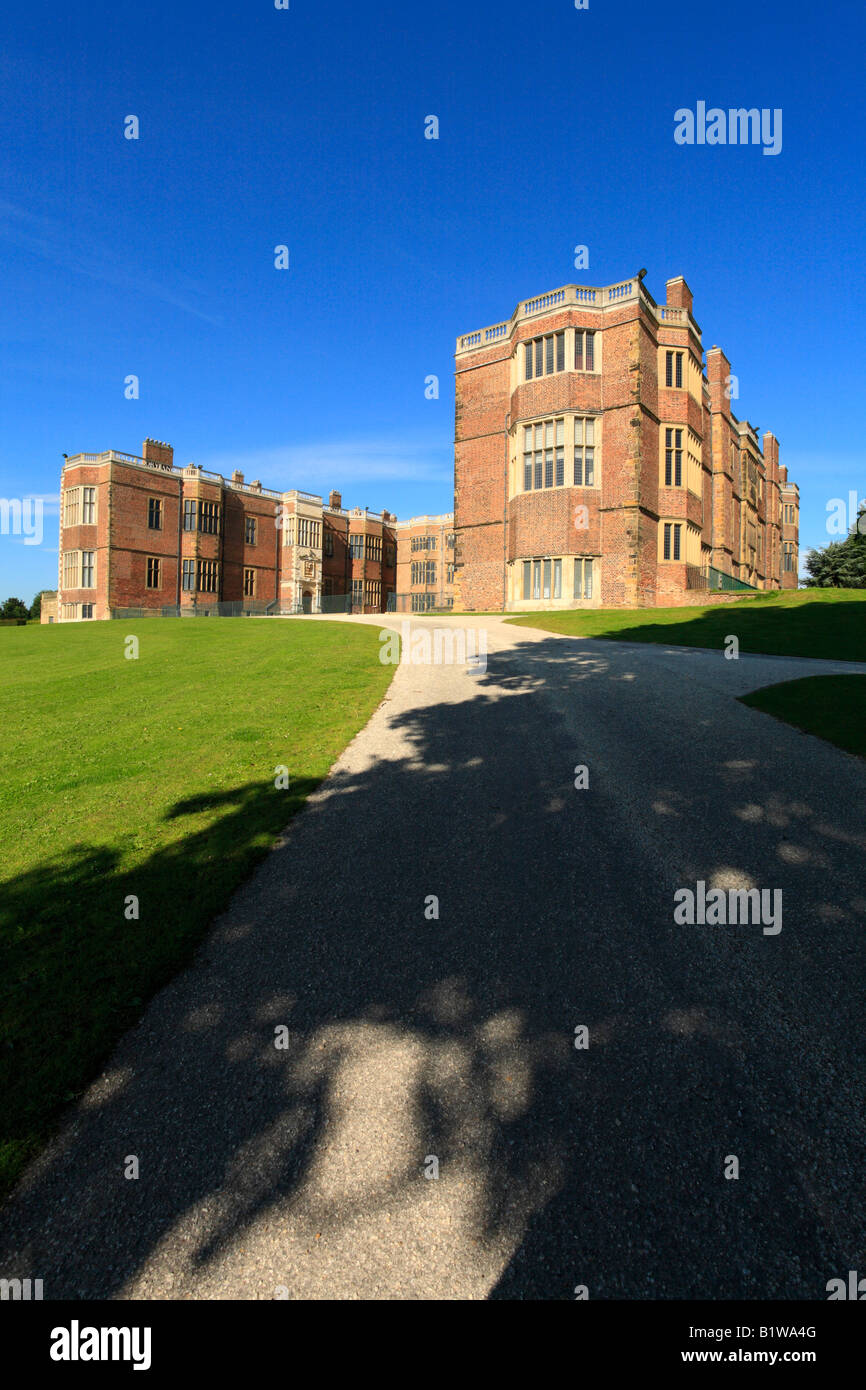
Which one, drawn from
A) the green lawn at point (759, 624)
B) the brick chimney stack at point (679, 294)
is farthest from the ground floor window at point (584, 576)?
the brick chimney stack at point (679, 294)

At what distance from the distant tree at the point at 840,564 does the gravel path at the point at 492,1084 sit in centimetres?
5771

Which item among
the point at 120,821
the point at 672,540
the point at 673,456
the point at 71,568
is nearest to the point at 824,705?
the point at 120,821

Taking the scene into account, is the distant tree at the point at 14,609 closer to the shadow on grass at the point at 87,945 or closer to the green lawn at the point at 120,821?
the green lawn at the point at 120,821

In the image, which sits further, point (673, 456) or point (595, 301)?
point (673, 456)

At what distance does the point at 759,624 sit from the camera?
65.1ft

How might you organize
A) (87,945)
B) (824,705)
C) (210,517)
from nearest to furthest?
(87,945) < (824,705) < (210,517)

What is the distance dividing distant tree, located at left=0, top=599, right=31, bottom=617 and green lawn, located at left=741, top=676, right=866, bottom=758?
116m

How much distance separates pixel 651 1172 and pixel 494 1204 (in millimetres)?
723

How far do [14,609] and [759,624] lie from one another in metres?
118

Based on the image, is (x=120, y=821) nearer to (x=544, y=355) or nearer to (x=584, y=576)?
(x=584, y=576)

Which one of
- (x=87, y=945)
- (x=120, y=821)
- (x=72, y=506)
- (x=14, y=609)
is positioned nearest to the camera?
(x=87, y=945)

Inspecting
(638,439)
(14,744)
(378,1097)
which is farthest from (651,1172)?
(638,439)

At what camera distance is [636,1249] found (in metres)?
2.37

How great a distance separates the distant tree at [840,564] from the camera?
5206cm
